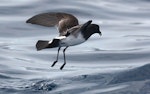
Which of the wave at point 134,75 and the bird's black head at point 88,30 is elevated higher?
the bird's black head at point 88,30

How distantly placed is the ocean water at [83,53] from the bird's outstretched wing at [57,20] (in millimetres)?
906

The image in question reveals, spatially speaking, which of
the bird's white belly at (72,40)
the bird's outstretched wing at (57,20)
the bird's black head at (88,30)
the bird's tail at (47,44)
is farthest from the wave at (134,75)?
the bird's tail at (47,44)

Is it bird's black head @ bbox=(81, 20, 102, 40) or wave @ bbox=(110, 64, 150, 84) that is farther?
wave @ bbox=(110, 64, 150, 84)

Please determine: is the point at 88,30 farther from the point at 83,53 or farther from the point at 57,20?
the point at 83,53

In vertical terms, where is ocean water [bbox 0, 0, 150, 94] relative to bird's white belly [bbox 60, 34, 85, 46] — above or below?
below

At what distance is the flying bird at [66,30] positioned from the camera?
A: 8250mm

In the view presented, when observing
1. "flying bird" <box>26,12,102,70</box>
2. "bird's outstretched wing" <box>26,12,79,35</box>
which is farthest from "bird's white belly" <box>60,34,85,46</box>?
"bird's outstretched wing" <box>26,12,79,35</box>

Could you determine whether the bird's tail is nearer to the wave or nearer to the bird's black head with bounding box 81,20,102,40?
the bird's black head with bounding box 81,20,102,40

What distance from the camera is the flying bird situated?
825 cm

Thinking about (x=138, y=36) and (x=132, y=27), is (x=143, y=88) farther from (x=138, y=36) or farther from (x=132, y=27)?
(x=132, y=27)

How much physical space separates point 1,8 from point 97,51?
4204 millimetres

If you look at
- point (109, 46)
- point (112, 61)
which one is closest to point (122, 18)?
point (109, 46)

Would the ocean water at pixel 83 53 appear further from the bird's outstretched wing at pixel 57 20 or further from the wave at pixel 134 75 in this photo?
the bird's outstretched wing at pixel 57 20

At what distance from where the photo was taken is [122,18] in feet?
50.8
